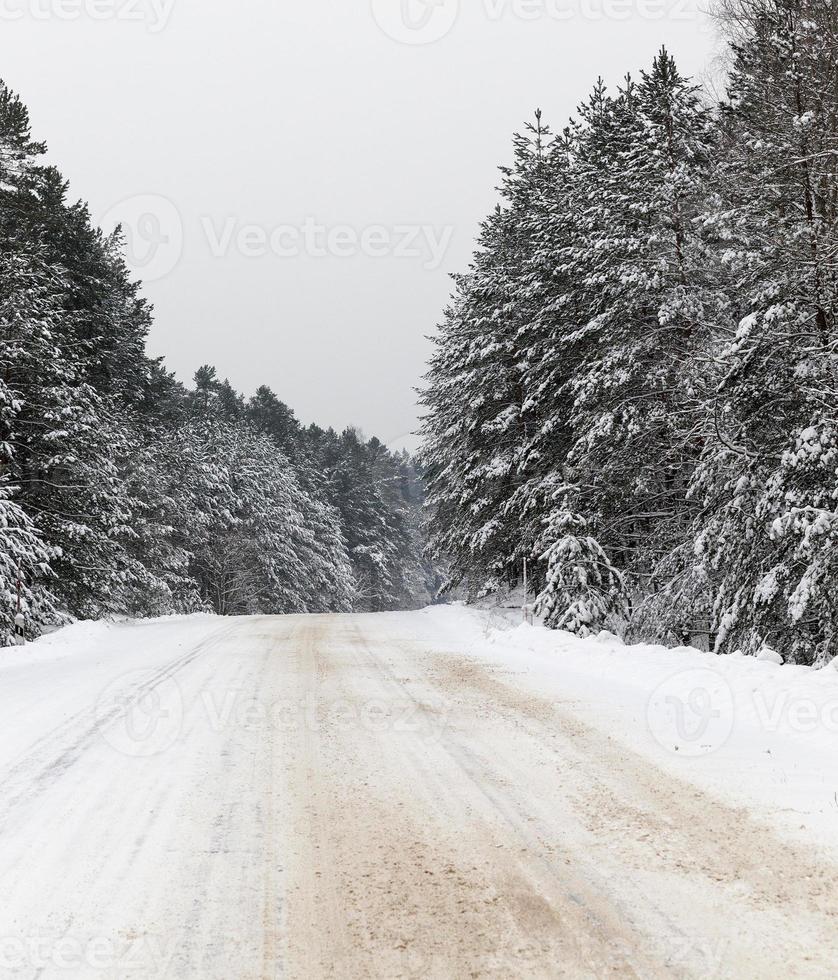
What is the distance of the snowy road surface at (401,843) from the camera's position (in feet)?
9.52

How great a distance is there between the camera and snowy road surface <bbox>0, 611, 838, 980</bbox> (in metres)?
2.90

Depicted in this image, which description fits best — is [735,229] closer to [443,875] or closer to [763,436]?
[763,436]

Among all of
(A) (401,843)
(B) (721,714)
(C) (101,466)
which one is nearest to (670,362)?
(B) (721,714)

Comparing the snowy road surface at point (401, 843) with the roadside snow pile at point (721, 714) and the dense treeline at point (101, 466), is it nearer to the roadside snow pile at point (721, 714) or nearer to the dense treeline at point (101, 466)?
the roadside snow pile at point (721, 714)

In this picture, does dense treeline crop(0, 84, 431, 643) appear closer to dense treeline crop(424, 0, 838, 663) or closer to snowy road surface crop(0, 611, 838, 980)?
snowy road surface crop(0, 611, 838, 980)

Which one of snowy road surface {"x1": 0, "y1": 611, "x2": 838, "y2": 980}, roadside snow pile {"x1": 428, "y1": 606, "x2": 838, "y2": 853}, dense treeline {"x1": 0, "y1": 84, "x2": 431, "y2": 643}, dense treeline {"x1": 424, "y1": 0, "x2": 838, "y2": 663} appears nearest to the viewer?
snowy road surface {"x1": 0, "y1": 611, "x2": 838, "y2": 980}

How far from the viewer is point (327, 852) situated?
152 inches

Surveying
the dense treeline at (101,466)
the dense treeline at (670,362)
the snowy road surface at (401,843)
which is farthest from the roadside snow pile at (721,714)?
the dense treeline at (101,466)

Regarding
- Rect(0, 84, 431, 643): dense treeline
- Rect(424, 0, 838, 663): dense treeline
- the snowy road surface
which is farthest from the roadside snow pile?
Rect(0, 84, 431, 643): dense treeline

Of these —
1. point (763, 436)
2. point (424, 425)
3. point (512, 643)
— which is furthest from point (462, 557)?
point (763, 436)

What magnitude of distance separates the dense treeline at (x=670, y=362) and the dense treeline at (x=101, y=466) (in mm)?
10578

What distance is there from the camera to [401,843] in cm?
398

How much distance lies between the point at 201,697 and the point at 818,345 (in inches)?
373

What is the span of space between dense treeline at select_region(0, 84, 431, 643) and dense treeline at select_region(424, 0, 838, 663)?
1058cm
